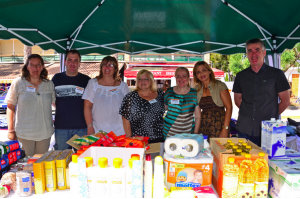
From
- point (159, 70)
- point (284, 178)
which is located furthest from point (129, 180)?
point (159, 70)

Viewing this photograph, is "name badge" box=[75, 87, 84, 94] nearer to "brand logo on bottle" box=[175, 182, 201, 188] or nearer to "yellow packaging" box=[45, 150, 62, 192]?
"yellow packaging" box=[45, 150, 62, 192]

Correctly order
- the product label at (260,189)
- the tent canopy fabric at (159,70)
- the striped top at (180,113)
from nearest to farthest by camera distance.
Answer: the product label at (260,189), the striped top at (180,113), the tent canopy fabric at (159,70)

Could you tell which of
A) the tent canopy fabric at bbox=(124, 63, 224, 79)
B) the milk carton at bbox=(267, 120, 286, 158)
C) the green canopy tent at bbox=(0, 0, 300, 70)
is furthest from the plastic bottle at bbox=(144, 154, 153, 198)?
the tent canopy fabric at bbox=(124, 63, 224, 79)

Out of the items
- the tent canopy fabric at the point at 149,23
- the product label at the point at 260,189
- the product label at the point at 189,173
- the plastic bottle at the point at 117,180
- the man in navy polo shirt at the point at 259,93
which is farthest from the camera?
the tent canopy fabric at the point at 149,23

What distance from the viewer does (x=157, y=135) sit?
2.32 meters

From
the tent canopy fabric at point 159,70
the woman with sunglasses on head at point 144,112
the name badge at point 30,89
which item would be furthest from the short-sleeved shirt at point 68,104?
the tent canopy fabric at point 159,70

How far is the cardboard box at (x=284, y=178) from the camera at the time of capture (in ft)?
3.96

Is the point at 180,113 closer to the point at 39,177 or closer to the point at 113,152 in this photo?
the point at 113,152

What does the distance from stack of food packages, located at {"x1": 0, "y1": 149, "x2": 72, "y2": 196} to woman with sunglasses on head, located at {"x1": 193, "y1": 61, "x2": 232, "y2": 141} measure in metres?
1.74

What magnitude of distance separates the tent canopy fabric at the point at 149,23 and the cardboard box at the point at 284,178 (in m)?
1.98

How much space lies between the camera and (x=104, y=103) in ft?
8.34

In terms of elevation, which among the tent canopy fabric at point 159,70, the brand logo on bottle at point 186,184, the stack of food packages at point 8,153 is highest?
the tent canopy fabric at point 159,70

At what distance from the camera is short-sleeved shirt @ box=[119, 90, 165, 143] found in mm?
2299

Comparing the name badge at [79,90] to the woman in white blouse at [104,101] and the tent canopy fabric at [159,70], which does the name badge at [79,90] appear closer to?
the woman in white blouse at [104,101]
